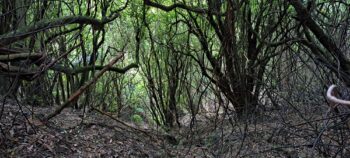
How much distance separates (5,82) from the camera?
643 cm

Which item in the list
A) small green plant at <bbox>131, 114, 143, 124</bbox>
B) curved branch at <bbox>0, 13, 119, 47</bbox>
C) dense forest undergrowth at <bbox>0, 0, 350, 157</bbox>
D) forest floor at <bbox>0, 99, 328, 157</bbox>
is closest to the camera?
curved branch at <bbox>0, 13, 119, 47</bbox>

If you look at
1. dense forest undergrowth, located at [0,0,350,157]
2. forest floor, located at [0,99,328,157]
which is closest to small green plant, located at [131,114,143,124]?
dense forest undergrowth, located at [0,0,350,157]

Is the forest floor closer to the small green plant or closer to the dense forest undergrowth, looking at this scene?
the dense forest undergrowth

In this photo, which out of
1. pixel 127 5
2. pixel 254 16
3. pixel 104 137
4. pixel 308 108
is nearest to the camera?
pixel 308 108

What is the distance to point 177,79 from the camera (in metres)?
9.73

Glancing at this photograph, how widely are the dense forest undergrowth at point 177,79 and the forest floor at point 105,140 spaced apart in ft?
0.07

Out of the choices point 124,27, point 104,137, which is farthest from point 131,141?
point 124,27

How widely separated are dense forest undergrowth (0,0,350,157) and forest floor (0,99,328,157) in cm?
2

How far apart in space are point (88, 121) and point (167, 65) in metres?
4.03

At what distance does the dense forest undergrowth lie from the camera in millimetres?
A: 4008

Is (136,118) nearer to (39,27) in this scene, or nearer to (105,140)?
(105,140)

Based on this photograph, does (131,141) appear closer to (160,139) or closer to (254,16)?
(160,139)

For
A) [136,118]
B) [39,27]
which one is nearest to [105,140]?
[39,27]

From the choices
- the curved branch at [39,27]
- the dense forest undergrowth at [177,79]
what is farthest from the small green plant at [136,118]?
the curved branch at [39,27]
